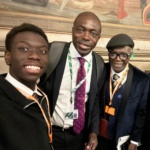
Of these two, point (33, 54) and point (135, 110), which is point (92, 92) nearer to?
point (135, 110)

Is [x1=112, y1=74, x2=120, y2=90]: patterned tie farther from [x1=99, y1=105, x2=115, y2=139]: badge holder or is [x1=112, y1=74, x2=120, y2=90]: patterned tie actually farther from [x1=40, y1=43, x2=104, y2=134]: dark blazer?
[x1=99, y1=105, x2=115, y2=139]: badge holder

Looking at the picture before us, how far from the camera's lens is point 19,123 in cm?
99

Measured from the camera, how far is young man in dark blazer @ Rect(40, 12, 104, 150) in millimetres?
1839

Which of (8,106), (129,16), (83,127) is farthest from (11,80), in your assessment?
(129,16)

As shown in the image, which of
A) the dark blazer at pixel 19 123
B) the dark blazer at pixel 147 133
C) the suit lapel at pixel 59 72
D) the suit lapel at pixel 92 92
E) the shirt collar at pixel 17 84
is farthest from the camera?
the dark blazer at pixel 147 133

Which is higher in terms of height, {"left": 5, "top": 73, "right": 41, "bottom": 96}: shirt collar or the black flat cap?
the black flat cap

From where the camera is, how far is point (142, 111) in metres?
2.10

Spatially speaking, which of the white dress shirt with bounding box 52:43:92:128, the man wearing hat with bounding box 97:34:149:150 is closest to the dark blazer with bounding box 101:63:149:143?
the man wearing hat with bounding box 97:34:149:150

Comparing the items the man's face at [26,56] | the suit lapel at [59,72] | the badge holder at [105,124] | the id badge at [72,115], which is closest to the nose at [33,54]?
the man's face at [26,56]

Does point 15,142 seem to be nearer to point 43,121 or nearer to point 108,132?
point 43,121

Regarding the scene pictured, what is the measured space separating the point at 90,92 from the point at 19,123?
41.2 inches

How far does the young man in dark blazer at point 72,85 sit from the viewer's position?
6.03 feet

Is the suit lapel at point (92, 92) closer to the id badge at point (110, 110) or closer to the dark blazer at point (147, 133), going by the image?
the id badge at point (110, 110)

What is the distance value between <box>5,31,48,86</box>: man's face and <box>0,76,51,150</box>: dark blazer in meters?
0.12
